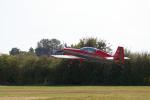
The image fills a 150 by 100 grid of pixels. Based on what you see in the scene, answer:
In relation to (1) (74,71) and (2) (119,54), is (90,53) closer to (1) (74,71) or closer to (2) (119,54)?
(2) (119,54)

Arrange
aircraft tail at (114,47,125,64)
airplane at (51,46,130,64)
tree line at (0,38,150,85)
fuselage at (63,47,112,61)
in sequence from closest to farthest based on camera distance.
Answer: aircraft tail at (114,47,125,64), airplane at (51,46,130,64), fuselage at (63,47,112,61), tree line at (0,38,150,85)

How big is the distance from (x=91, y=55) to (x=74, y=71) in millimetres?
7759

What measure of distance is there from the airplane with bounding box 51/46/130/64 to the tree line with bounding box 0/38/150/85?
3.67 metres

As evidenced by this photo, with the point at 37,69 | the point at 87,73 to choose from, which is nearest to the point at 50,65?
the point at 37,69

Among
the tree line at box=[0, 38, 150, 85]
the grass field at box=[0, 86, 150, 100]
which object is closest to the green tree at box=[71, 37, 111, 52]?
the tree line at box=[0, 38, 150, 85]

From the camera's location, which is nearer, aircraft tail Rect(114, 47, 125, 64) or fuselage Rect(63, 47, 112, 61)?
aircraft tail Rect(114, 47, 125, 64)

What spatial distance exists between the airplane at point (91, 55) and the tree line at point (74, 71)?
145 inches

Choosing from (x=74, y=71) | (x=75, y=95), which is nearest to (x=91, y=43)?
(x=74, y=71)

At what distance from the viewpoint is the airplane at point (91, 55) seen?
64.6 m

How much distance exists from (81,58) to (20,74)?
12768 millimetres

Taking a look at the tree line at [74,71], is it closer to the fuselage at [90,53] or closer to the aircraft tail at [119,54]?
the fuselage at [90,53]

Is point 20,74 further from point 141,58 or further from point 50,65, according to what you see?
point 141,58

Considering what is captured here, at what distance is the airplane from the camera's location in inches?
2542

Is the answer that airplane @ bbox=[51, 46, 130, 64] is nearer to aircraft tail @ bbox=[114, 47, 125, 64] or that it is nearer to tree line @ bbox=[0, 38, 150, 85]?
aircraft tail @ bbox=[114, 47, 125, 64]
